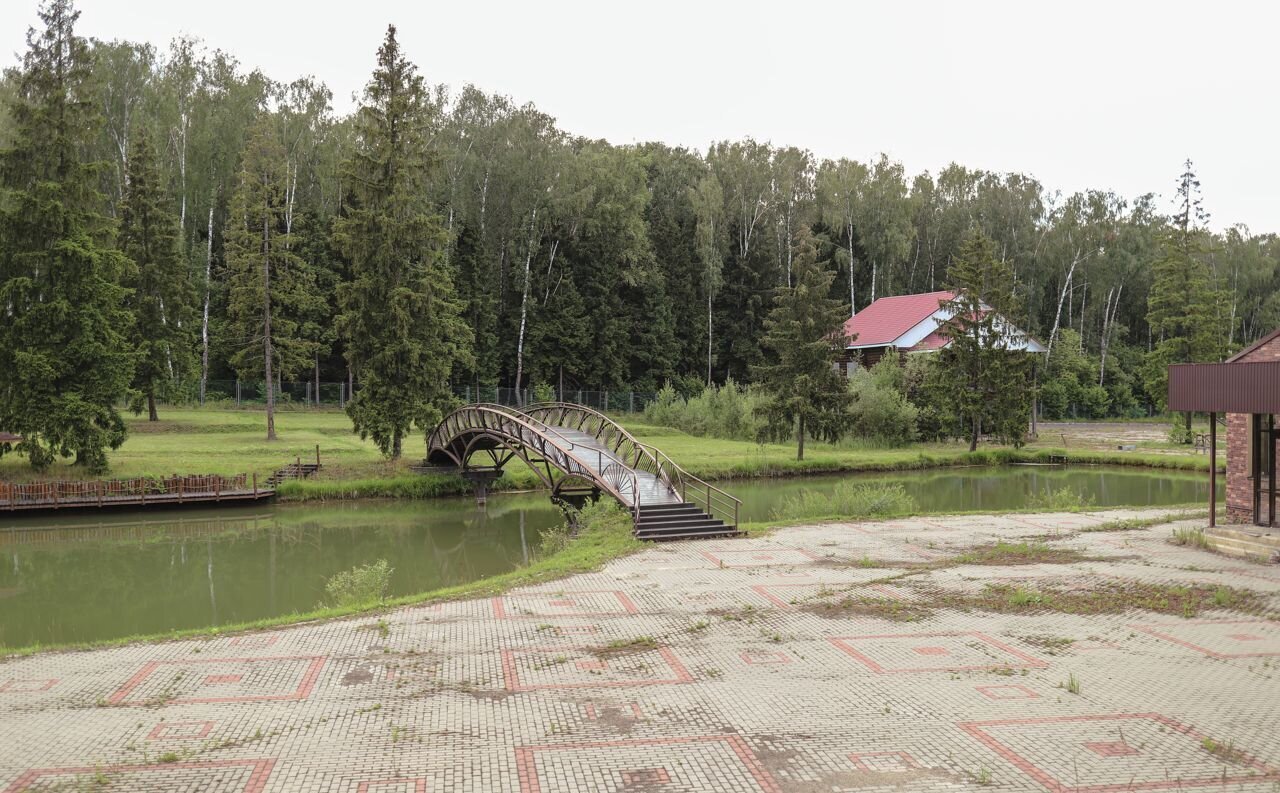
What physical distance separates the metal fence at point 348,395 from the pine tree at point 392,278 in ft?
47.6

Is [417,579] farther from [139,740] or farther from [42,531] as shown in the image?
[42,531]

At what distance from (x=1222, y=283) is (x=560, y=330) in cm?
5234

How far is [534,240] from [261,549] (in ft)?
104

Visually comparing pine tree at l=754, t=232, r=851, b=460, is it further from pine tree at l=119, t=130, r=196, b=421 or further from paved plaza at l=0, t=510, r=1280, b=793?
pine tree at l=119, t=130, r=196, b=421

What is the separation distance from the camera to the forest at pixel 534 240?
35.1 metres

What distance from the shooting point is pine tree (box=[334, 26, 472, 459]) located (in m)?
32.6

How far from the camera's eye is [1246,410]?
18109 millimetres

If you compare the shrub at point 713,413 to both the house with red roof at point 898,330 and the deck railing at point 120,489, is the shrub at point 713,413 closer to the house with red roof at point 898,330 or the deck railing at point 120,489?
the house with red roof at point 898,330

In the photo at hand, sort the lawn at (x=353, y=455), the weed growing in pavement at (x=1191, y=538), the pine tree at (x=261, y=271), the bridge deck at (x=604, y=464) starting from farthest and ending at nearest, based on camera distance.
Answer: the pine tree at (x=261, y=271) < the lawn at (x=353, y=455) < the bridge deck at (x=604, y=464) < the weed growing in pavement at (x=1191, y=538)

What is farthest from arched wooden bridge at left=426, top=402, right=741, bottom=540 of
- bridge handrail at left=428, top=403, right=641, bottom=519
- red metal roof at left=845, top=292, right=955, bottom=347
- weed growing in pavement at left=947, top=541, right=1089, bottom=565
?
red metal roof at left=845, top=292, right=955, bottom=347

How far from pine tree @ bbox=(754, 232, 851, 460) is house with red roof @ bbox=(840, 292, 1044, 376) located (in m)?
12.5

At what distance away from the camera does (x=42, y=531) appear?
2658cm

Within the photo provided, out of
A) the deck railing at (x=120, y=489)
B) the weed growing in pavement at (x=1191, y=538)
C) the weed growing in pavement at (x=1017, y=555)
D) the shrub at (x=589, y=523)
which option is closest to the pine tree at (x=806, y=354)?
the shrub at (x=589, y=523)

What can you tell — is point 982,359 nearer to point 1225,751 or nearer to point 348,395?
point 348,395
